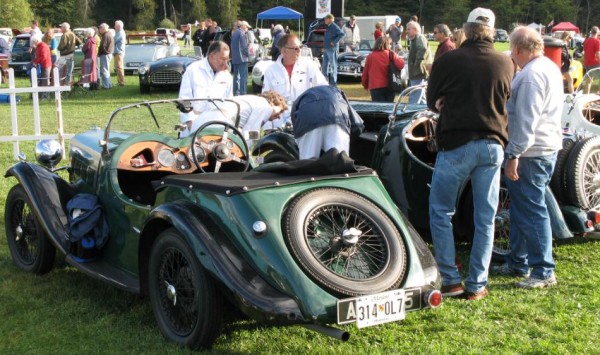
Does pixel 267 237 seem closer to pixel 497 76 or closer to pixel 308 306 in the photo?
pixel 308 306

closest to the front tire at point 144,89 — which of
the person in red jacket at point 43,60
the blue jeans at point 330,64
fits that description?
the person in red jacket at point 43,60

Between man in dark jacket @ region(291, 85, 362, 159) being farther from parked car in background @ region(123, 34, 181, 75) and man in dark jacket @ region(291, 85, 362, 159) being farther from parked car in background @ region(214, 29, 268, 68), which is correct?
parked car in background @ region(123, 34, 181, 75)

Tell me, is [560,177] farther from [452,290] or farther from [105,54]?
[105,54]

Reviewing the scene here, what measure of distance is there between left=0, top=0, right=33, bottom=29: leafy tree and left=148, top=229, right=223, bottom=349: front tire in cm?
5758

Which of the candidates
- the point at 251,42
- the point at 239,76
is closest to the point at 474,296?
the point at 239,76

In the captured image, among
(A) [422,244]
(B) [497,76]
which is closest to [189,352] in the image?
(A) [422,244]

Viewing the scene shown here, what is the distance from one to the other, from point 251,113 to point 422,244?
8.93 ft

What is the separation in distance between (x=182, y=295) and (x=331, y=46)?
14069mm

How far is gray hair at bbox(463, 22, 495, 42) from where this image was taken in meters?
4.80

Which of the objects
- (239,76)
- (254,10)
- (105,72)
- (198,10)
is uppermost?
(254,10)

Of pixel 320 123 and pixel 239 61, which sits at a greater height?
pixel 239 61

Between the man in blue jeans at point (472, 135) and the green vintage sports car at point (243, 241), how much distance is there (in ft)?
2.24

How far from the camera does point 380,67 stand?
453 inches

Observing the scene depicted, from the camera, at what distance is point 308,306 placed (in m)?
3.58
